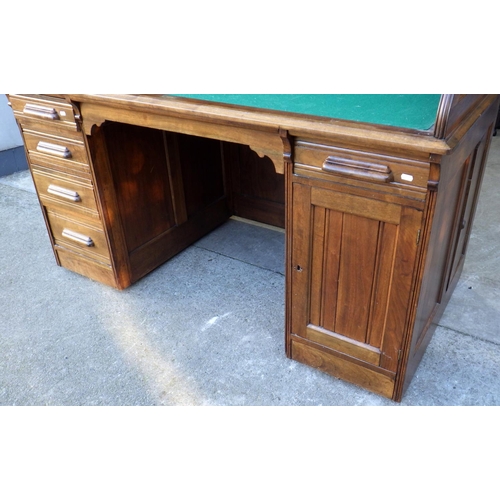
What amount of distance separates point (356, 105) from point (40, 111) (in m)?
1.53

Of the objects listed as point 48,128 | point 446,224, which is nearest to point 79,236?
point 48,128

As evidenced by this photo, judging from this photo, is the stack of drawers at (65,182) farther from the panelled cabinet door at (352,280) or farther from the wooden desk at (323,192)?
the panelled cabinet door at (352,280)

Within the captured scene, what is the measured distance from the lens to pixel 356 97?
1.81 metres

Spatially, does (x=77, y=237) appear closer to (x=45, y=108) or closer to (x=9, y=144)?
(x=45, y=108)

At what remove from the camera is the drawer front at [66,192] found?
8.21ft

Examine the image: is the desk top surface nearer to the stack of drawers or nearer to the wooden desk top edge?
the wooden desk top edge

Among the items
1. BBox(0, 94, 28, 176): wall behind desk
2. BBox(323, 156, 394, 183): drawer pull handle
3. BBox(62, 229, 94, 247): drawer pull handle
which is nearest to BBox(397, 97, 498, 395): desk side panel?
BBox(323, 156, 394, 183): drawer pull handle

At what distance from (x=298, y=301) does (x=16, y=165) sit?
11.5ft

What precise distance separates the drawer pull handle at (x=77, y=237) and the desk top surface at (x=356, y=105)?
1105 millimetres

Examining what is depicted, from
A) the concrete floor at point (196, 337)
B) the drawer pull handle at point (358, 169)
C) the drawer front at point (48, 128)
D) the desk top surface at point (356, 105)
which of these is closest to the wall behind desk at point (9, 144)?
the concrete floor at point (196, 337)

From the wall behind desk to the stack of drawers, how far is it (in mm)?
1938

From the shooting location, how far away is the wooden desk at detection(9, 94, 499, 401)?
5.18 feet

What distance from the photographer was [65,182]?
8.40ft
